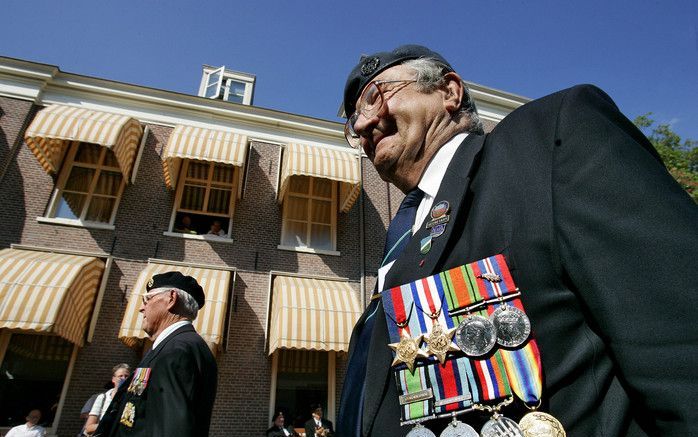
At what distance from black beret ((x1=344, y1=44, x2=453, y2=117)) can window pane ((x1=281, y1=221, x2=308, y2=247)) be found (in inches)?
375

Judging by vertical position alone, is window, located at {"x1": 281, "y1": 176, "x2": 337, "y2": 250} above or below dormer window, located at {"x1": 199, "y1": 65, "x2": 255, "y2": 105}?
below

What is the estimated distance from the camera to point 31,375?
8328mm

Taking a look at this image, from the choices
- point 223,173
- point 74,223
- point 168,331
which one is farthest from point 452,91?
point 74,223

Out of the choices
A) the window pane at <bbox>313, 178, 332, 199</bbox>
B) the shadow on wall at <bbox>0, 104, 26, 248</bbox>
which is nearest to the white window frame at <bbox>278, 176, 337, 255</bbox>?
the window pane at <bbox>313, 178, 332, 199</bbox>

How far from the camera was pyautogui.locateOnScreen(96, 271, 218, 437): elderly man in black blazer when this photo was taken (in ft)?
8.82

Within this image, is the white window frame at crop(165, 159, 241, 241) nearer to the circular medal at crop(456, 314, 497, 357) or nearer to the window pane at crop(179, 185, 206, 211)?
the window pane at crop(179, 185, 206, 211)

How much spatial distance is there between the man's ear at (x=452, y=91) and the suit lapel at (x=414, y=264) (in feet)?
1.31

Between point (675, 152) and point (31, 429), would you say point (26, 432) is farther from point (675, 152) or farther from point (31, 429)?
point (675, 152)

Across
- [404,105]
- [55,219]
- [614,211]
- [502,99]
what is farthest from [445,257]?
[502,99]

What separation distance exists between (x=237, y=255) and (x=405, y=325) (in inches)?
395

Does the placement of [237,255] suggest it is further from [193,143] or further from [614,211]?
[614,211]

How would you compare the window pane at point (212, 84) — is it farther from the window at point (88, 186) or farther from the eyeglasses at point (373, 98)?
the eyeglasses at point (373, 98)

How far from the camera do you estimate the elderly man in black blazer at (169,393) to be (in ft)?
8.82

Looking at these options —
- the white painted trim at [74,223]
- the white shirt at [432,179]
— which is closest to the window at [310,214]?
the white painted trim at [74,223]
